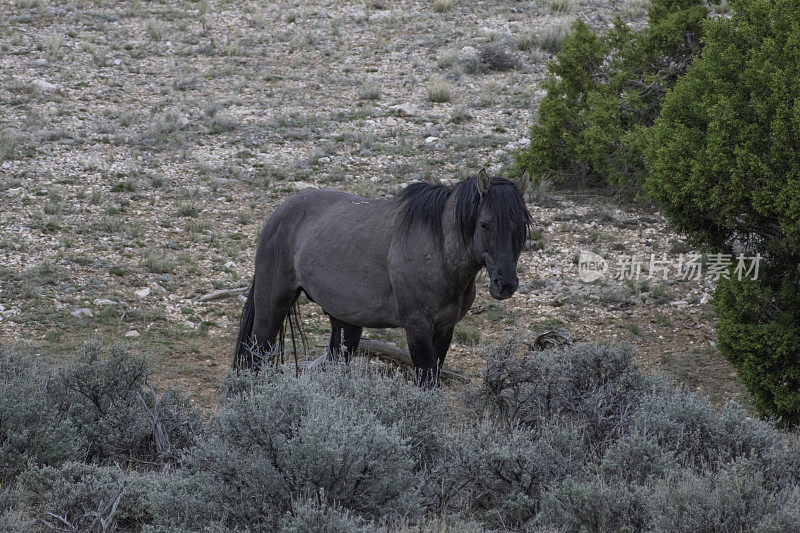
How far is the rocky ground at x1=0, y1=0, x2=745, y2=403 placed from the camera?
9.52 m

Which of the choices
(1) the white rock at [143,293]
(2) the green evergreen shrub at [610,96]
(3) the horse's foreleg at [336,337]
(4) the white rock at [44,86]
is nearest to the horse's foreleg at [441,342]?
(3) the horse's foreleg at [336,337]

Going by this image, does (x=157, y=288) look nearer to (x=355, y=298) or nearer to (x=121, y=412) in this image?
(x=355, y=298)

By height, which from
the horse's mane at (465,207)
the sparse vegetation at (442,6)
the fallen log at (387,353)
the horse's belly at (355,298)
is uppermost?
the sparse vegetation at (442,6)

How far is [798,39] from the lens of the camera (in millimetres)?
6801

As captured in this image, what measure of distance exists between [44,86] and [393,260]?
506 inches

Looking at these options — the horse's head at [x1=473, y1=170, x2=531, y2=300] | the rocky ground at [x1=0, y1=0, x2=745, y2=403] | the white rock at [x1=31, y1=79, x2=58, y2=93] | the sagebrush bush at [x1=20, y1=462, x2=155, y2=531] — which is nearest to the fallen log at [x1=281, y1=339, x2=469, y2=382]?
the rocky ground at [x1=0, y1=0, x2=745, y2=403]

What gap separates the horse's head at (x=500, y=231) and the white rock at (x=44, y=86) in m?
13.3

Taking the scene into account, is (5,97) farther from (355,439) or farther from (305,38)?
(355,439)

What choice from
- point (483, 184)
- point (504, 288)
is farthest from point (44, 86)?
point (504, 288)

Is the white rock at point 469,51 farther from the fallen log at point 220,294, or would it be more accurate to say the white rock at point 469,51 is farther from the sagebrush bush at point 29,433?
the sagebrush bush at point 29,433

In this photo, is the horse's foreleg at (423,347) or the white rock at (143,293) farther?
the white rock at (143,293)

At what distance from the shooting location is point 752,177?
274 inches

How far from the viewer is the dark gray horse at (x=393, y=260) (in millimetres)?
5836

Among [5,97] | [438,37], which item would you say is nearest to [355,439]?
[5,97]
